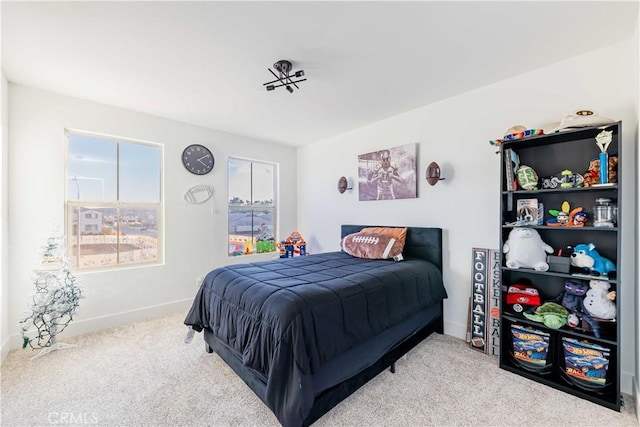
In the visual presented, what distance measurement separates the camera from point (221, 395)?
1.85 m

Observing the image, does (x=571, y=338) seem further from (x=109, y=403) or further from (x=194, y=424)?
(x=109, y=403)

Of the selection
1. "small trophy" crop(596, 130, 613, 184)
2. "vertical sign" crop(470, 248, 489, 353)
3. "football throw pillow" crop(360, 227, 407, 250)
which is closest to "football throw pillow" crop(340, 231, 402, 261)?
"football throw pillow" crop(360, 227, 407, 250)

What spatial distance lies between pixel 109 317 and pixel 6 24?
2.65 metres

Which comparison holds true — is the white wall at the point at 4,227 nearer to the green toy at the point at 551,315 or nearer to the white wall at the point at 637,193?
the green toy at the point at 551,315

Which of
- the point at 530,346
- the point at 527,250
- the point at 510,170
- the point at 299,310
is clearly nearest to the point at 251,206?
the point at 299,310

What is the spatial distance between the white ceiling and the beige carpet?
242cm

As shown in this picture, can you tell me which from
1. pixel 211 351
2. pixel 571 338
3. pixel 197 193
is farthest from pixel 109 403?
pixel 571 338

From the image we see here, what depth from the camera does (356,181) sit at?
12.5 ft

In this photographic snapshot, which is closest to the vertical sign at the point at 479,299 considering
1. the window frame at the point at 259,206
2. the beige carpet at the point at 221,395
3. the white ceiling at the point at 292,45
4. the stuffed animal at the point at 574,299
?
the beige carpet at the point at 221,395

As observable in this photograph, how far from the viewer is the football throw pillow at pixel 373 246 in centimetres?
283

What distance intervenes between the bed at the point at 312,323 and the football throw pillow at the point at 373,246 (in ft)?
0.70

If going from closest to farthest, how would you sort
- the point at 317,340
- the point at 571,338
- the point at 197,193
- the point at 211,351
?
the point at 317,340 → the point at 571,338 → the point at 211,351 → the point at 197,193

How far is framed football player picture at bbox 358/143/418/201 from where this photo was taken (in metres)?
3.13

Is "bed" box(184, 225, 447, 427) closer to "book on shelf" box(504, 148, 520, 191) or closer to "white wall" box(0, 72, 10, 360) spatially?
"book on shelf" box(504, 148, 520, 191)
